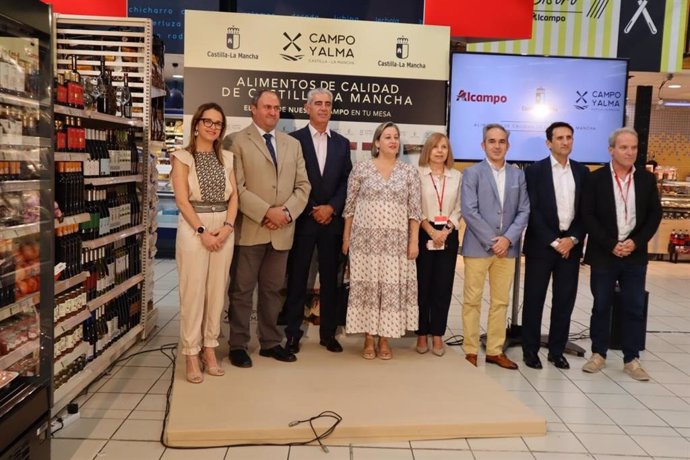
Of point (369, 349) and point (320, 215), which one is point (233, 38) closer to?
point (320, 215)

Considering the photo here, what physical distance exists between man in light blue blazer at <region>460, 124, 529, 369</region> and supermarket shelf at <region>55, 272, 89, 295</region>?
247cm

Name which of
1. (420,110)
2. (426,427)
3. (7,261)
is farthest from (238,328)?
(420,110)

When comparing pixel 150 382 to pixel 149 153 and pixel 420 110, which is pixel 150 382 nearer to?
pixel 149 153

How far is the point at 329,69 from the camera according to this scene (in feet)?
→ 16.6

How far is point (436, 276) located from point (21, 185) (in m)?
2.80

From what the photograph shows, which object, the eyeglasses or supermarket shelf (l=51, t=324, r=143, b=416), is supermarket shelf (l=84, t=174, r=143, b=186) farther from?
supermarket shelf (l=51, t=324, r=143, b=416)

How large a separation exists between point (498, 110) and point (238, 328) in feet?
9.14

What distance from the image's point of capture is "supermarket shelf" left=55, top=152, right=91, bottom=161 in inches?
135

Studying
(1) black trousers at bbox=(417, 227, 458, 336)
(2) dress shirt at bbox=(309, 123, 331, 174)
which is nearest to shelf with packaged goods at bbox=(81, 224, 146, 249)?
(2) dress shirt at bbox=(309, 123, 331, 174)

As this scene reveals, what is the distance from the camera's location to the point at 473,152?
5.36m

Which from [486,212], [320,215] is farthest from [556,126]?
[320,215]

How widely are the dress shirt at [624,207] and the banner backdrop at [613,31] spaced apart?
3850 millimetres

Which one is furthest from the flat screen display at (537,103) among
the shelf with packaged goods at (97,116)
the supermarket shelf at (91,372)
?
the supermarket shelf at (91,372)

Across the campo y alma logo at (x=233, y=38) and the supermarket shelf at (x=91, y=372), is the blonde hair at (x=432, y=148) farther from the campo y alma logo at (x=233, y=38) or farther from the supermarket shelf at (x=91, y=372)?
the supermarket shelf at (x=91, y=372)
